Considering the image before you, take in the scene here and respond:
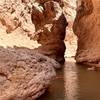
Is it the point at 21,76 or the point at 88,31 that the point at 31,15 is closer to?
the point at 88,31

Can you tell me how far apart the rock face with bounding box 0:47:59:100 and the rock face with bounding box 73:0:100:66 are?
15.2 metres

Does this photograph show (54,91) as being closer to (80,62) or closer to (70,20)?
(80,62)

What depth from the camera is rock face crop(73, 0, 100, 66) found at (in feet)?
90.0

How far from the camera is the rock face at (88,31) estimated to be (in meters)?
27.4

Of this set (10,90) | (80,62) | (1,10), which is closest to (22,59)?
(10,90)

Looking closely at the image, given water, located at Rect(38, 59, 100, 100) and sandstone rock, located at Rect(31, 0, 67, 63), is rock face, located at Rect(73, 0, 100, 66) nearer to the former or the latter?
sandstone rock, located at Rect(31, 0, 67, 63)

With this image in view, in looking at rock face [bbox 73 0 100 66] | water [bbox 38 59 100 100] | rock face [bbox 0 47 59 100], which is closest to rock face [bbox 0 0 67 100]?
rock face [bbox 0 47 59 100]

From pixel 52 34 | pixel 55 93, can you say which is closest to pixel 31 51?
pixel 55 93

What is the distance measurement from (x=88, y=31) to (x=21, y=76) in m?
21.1

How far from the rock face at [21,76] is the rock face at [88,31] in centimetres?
1521

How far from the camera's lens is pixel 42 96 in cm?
1157

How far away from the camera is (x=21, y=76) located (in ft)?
33.8

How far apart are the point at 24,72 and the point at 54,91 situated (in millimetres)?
2804

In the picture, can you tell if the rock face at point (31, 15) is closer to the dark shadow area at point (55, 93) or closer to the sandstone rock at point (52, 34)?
the sandstone rock at point (52, 34)
